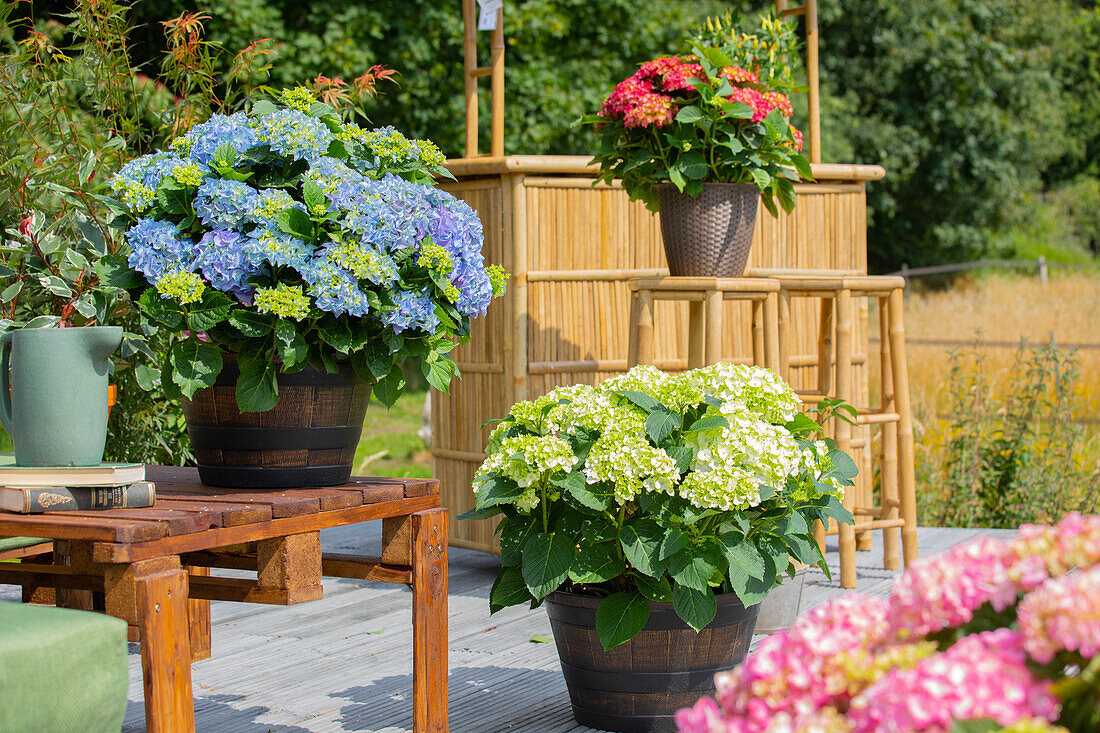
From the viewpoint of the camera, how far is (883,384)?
4055 mm

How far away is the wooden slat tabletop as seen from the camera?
1.57 m

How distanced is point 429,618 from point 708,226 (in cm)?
168

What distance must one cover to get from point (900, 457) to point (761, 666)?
10.1ft

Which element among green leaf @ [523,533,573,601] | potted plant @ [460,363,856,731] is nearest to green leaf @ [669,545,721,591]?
potted plant @ [460,363,856,731]

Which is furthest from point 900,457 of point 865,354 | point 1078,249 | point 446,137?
point 1078,249

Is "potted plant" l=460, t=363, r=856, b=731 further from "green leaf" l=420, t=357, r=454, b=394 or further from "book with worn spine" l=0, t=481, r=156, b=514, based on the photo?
"book with worn spine" l=0, t=481, r=156, b=514

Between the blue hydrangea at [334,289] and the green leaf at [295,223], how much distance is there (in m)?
0.07

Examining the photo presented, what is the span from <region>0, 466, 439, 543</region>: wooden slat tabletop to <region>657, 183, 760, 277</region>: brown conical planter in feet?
4.80

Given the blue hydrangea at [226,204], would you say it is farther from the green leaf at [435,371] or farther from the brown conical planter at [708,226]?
the brown conical planter at [708,226]

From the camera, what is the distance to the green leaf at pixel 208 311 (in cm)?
181

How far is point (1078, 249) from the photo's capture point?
18.7m

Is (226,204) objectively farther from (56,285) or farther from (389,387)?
(56,285)

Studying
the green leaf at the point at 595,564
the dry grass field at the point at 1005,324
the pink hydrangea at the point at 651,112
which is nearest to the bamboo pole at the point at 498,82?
the pink hydrangea at the point at 651,112

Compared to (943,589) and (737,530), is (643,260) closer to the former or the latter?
(737,530)
